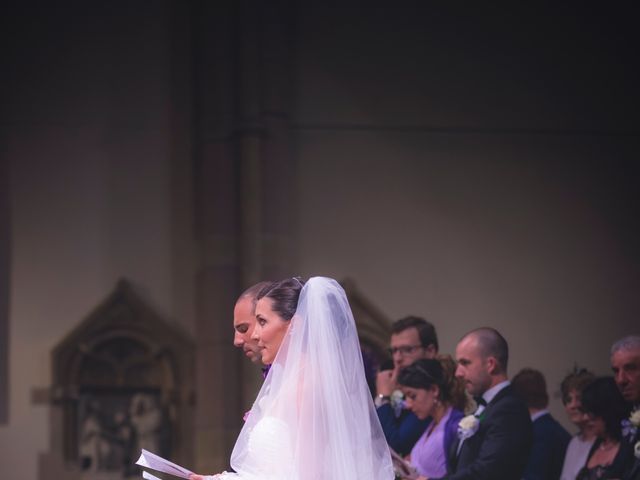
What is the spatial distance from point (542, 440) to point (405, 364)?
764mm

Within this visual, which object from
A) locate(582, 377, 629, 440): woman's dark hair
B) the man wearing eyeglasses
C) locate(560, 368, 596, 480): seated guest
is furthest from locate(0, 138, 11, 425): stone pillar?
locate(582, 377, 629, 440): woman's dark hair

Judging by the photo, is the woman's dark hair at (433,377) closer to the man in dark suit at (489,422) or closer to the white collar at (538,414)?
Result: the man in dark suit at (489,422)

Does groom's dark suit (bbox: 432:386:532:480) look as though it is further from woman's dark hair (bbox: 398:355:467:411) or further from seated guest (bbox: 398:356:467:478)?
woman's dark hair (bbox: 398:355:467:411)

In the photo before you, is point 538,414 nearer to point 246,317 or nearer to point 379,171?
point 246,317

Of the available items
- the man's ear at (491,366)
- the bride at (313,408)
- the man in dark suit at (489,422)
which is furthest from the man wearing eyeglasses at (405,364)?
the bride at (313,408)

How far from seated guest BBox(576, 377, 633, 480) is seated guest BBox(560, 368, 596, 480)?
188 mm

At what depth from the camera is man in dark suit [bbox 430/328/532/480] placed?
4.82 meters

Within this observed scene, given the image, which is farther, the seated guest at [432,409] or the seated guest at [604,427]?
the seated guest at [432,409]

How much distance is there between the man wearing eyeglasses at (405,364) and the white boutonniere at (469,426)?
0.58m

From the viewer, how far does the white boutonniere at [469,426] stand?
16.1 ft

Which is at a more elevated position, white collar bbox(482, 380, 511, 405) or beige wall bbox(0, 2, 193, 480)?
beige wall bbox(0, 2, 193, 480)

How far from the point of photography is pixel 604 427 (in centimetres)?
511

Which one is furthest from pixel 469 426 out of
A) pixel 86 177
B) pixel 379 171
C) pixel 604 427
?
pixel 86 177

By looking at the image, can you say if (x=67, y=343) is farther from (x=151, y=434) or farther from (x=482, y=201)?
(x=482, y=201)
